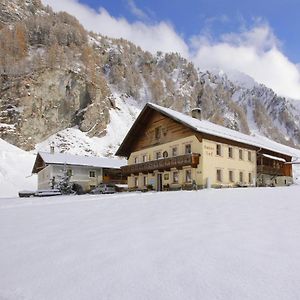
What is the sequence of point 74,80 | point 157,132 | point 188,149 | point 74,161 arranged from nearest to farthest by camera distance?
point 188,149
point 157,132
point 74,161
point 74,80

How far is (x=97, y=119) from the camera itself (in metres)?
79.7

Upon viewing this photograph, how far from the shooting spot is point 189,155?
29.3 meters

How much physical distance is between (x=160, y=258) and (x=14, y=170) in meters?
53.3

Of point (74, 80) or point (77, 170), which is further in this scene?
point (74, 80)

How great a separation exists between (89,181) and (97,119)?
34276mm

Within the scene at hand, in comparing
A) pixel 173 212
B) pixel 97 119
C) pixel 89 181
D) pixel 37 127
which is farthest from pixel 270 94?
pixel 173 212

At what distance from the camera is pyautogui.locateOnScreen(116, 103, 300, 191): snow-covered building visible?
30.1m

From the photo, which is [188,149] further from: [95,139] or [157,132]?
[95,139]

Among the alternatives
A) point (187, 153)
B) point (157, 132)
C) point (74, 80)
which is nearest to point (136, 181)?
point (157, 132)

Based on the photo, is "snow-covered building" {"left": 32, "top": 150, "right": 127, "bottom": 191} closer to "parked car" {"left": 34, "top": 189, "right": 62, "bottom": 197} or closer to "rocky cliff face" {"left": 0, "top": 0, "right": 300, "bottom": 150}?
"parked car" {"left": 34, "top": 189, "right": 62, "bottom": 197}

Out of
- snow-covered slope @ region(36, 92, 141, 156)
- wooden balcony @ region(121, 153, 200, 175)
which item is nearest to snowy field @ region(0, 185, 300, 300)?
wooden balcony @ region(121, 153, 200, 175)

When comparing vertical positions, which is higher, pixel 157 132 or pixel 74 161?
pixel 157 132

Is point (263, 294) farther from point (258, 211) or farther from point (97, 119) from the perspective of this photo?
point (97, 119)

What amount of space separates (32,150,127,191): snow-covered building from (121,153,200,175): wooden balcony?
1107 cm
